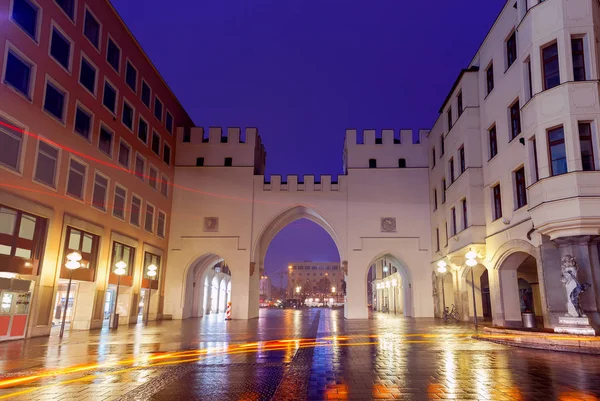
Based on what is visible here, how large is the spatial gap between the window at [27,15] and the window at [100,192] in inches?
293

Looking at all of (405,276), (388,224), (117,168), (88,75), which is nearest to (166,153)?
(117,168)

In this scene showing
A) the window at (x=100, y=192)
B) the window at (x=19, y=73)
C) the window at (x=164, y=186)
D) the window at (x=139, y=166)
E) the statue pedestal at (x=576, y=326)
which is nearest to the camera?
the statue pedestal at (x=576, y=326)

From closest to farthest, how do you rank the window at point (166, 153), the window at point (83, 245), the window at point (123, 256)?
the window at point (83, 245)
the window at point (123, 256)
the window at point (166, 153)

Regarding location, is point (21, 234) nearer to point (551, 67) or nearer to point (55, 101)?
point (55, 101)

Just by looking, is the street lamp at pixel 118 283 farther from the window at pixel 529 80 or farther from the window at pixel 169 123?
the window at pixel 529 80

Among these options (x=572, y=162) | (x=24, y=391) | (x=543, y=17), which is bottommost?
(x=24, y=391)

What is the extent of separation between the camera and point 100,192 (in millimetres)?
23562

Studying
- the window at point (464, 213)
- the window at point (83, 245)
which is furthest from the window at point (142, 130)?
the window at point (464, 213)

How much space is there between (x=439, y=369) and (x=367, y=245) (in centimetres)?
2552

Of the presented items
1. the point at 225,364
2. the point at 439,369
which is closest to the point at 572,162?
the point at 439,369

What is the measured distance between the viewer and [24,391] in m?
6.81

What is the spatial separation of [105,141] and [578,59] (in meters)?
22.3

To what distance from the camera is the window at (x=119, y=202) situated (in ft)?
82.9

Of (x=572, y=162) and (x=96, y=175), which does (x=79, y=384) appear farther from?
(x=96, y=175)
